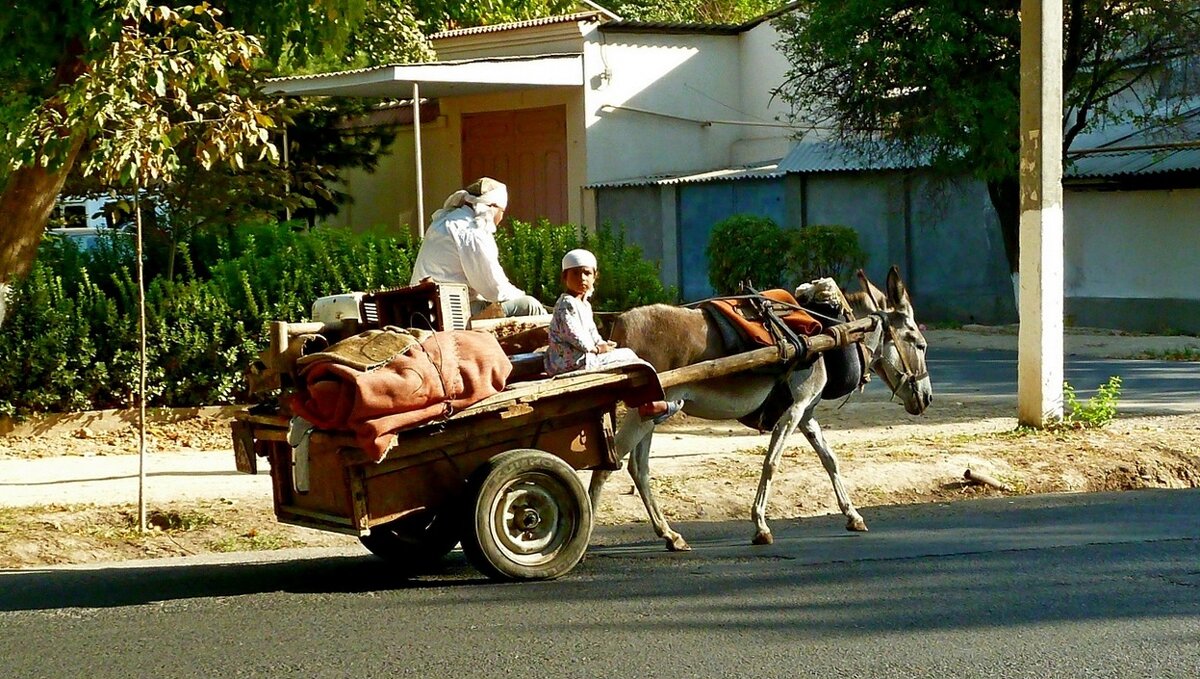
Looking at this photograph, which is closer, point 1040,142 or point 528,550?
point 528,550

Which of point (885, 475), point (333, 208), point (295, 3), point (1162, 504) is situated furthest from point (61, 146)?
point (333, 208)

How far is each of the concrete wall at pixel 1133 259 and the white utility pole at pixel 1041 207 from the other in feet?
37.3

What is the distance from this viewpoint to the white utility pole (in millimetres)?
12797

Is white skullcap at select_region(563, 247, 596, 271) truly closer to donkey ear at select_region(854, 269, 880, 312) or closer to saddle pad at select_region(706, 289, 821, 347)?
saddle pad at select_region(706, 289, 821, 347)

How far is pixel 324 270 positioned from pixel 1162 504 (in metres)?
7.72

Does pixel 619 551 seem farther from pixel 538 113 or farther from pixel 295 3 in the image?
pixel 538 113

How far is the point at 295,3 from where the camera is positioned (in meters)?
11.6

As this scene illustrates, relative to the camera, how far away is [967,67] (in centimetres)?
2162

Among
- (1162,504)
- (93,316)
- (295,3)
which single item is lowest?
(1162,504)

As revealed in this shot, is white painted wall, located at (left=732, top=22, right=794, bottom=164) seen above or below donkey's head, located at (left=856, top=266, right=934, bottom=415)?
above

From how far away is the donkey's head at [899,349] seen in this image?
32.9 feet

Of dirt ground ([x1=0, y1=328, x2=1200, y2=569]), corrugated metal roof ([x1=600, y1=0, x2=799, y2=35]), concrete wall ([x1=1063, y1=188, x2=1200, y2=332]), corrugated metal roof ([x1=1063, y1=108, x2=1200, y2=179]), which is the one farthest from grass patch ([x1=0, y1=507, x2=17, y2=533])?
concrete wall ([x1=1063, y1=188, x2=1200, y2=332])

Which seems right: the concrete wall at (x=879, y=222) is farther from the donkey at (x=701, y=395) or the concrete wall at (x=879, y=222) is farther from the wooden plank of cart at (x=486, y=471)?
the wooden plank of cart at (x=486, y=471)

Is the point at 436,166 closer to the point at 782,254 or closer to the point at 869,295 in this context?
the point at 782,254
